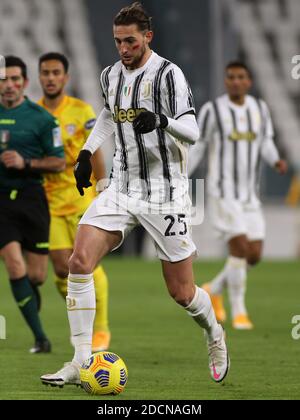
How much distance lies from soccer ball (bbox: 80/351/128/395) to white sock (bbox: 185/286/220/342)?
0.66 metres

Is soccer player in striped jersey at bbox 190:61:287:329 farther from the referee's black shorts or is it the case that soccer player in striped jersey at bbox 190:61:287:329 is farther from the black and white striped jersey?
the referee's black shorts

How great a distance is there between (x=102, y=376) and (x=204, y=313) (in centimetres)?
85

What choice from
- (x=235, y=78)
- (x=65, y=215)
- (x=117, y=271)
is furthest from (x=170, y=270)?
(x=117, y=271)

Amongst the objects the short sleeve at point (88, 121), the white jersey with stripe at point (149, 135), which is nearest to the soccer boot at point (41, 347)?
the short sleeve at point (88, 121)

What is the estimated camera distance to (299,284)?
50.0 ft

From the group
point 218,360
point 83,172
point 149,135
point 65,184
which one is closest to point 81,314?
point 83,172

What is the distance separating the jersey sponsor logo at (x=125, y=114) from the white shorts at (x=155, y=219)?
16.3 inches

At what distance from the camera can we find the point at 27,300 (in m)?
8.23

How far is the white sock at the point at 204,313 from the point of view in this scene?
6.67m

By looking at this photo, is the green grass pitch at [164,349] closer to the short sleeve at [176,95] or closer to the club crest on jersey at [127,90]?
the short sleeve at [176,95]

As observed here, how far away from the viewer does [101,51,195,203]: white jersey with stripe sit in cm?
643

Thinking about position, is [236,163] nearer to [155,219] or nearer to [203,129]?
[203,129]

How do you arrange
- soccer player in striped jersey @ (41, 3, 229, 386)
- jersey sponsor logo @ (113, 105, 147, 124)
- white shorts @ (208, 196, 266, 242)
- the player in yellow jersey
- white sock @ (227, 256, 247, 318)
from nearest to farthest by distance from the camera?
soccer player in striped jersey @ (41, 3, 229, 386), jersey sponsor logo @ (113, 105, 147, 124), the player in yellow jersey, white sock @ (227, 256, 247, 318), white shorts @ (208, 196, 266, 242)

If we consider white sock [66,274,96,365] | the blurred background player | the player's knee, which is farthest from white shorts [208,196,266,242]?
the player's knee
